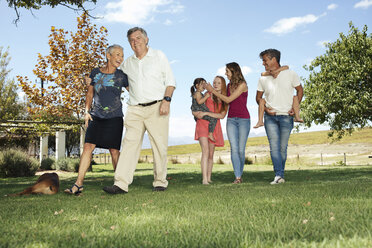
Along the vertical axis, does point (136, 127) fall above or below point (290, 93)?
below

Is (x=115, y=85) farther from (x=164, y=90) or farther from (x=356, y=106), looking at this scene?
(x=356, y=106)

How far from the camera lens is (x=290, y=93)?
6492mm

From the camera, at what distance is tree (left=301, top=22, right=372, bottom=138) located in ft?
71.5

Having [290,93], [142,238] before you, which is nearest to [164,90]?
[290,93]

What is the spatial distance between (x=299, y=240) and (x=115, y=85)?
4154mm

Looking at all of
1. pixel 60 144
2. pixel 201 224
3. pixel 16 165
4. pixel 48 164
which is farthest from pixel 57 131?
pixel 201 224

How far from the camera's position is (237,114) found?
6.70 metres

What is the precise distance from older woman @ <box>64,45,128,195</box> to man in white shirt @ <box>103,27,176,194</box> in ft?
0.59

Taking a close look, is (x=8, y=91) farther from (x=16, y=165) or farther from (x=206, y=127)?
(x=206, y=127)

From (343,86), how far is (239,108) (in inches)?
725

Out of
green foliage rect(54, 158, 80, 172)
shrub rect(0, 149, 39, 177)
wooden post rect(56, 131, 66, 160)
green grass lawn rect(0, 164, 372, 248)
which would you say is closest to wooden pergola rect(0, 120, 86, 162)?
wooden post rect(56, 131, 66, 160)

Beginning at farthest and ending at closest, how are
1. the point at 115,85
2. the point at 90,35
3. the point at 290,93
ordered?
the point at 90,35, the point at 290,93, the point at 115,85

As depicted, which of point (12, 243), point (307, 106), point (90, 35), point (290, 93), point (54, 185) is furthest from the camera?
point (307, 106)

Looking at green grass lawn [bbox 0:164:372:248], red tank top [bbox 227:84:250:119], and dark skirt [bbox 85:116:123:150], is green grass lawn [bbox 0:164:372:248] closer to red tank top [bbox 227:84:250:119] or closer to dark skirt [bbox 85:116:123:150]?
dark skirt [bbox 85:116:123:150]
